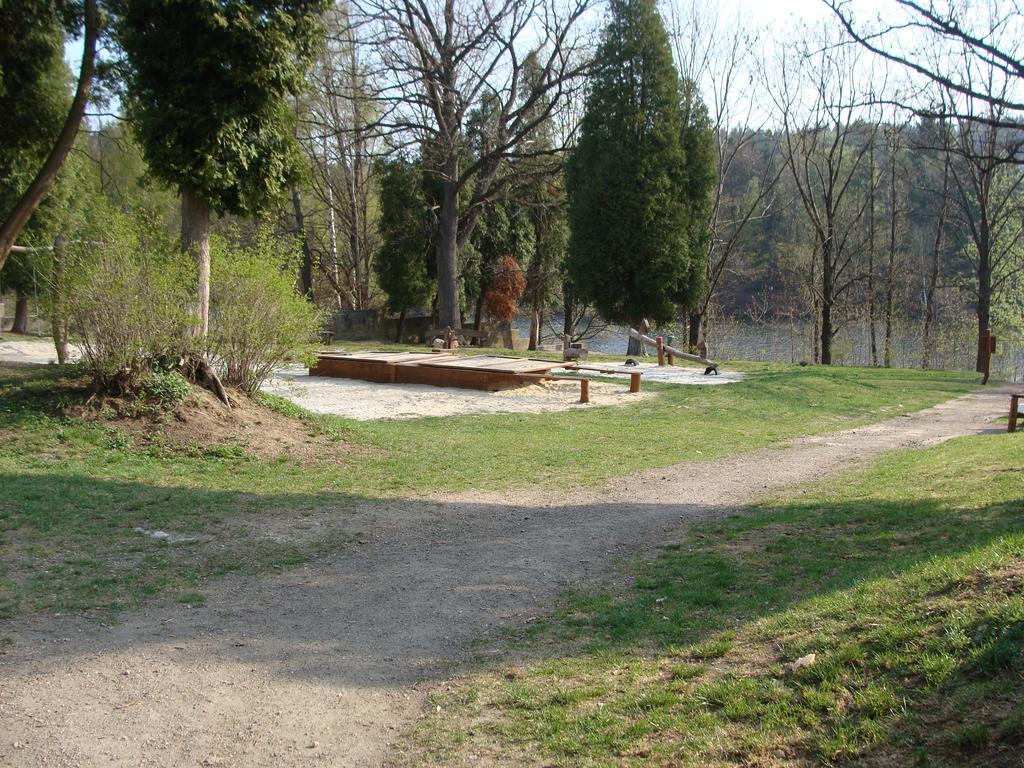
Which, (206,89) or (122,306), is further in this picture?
(206,89)

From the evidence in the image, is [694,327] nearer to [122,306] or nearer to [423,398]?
[423,398]

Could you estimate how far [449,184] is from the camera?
28.2 m

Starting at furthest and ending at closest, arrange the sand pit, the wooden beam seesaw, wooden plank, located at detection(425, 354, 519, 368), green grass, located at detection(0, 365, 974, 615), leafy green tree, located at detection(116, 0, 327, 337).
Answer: the wooden beam seesaw
wooden plank, located at detection(425, 354, 519, 368)
the sand pit
leafy green tree, located at detection(116, 0, 327, 337)
green grass, located at detection(0, 365, 974, 615)

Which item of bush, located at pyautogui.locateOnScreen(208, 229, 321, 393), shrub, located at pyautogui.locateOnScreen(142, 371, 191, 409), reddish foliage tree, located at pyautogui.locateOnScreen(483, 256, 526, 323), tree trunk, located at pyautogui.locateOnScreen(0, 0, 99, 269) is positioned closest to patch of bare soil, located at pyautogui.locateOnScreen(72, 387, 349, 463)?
shrub, located at pyautogui.locateOnScreen(142, 371, 191, 409)

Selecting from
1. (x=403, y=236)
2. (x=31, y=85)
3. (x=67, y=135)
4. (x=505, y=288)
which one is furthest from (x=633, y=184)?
(x=67, y=135)

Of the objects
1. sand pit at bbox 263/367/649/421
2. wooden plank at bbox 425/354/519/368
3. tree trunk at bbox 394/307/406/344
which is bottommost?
sand pit at bbox 263/367/649/421

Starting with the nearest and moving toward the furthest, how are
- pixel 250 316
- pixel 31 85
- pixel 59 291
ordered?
pixel 59 291 < pixel 250 316 < pixel 31 85

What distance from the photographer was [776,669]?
4.06m

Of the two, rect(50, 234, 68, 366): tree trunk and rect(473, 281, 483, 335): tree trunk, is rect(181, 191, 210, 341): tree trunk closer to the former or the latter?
rect(50, 234, 68, 366): tree trunk

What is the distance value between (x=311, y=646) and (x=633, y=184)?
2510cm

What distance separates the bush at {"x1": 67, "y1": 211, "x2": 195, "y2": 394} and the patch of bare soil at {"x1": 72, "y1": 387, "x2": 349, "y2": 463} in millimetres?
414

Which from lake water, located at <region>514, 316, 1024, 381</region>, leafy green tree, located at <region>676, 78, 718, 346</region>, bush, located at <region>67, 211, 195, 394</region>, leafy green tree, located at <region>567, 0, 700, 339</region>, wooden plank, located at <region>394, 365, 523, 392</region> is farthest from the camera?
lake water, located at <region>514, 316, 1024, 381</region>

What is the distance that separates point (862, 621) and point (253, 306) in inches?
377

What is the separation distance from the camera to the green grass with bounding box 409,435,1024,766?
3.32m
